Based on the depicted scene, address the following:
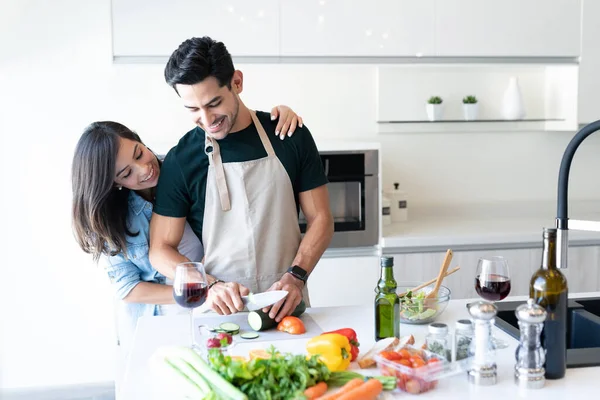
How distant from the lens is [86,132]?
2328 millimetres

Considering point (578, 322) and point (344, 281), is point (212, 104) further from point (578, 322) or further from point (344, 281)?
point (344, 281)

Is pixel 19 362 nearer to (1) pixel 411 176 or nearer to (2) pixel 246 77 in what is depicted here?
(2) pixel 246 77

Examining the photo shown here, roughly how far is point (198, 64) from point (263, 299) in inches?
29.0

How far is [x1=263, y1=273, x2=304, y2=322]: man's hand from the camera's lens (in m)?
2.04

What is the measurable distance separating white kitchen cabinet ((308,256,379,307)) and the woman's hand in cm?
124

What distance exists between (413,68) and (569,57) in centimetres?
83

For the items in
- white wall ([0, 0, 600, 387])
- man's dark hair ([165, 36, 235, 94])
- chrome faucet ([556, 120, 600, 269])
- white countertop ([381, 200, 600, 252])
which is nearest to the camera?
chrome faucet ([556, 120, 600, 269])

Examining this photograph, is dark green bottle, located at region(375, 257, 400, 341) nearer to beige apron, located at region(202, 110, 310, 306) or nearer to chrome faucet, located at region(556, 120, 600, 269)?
chrome faucet, located at region(556, 120, 600, 269)

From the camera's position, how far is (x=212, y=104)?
2.23m

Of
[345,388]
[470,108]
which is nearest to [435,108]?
[470,108]

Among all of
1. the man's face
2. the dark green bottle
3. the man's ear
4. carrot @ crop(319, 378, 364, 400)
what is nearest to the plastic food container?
carrot @ crop(319, 378, 364, 400)

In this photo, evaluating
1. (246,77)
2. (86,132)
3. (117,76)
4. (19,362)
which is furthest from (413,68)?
(19,362)

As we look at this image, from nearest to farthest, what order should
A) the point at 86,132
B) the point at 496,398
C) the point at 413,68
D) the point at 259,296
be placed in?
the point at 496,398
the point at 259,296
the point at 86,132
the point at 413,68

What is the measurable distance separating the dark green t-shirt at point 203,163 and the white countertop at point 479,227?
122 centimetres
